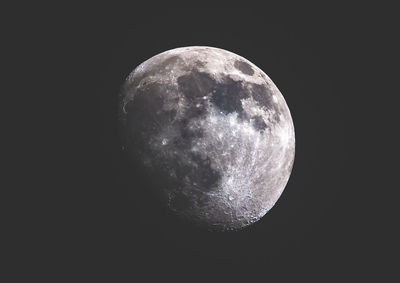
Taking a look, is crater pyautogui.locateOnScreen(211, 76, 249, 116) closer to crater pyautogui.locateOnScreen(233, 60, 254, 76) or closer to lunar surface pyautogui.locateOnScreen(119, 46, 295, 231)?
lunar surface pyautogui.locateOnScreen(119, 46, 295, 231)

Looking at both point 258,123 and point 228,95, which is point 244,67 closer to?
point 228,95

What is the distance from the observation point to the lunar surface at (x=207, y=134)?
2.39 m

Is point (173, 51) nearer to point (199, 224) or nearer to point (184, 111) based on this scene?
point (184, 111)

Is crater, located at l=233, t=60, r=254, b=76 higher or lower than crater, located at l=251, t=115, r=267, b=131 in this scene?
higher

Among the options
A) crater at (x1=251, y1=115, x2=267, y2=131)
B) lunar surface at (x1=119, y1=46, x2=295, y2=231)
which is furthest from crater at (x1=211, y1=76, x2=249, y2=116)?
crater at (x1=251, y1=115, x2=267, y2=131)

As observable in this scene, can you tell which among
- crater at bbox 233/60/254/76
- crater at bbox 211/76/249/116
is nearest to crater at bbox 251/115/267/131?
crater at bbox 211/76/249/116

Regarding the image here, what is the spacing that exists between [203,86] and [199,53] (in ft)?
1.29

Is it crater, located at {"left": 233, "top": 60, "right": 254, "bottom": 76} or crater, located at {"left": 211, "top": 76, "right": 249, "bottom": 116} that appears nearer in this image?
crater, located at {"left": 211, "top": 76, "right": 249, "bottom": 116}

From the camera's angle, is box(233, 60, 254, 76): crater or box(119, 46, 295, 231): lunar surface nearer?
box(119, 46, 295, 231): lunar surface

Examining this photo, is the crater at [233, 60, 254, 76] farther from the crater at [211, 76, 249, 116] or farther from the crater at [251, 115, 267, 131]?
the crater at [251, 115, 267, 131]

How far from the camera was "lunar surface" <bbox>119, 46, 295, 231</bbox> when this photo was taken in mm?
2391

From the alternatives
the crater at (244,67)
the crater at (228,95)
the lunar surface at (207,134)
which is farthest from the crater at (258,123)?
the crater at (244,67)

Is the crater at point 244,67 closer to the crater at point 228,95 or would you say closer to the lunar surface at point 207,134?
the lunar surface at point 207,134

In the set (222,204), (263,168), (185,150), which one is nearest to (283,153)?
(263,168)
